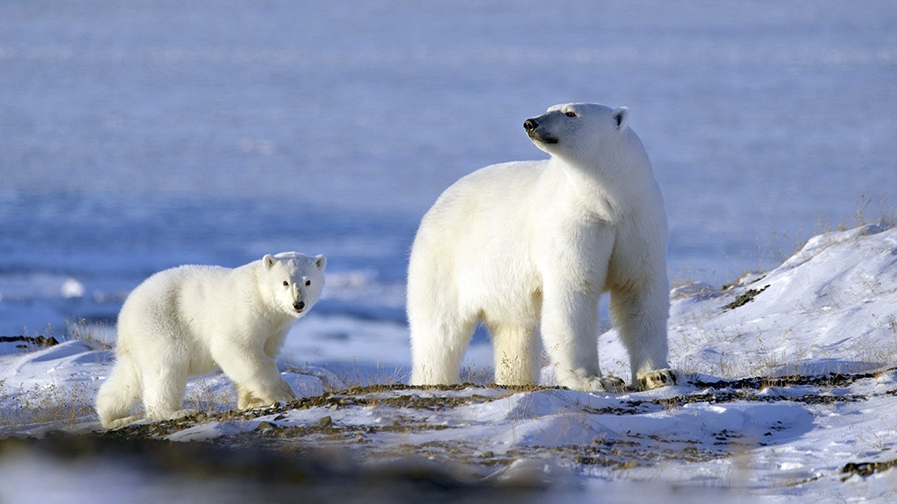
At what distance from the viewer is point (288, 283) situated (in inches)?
351

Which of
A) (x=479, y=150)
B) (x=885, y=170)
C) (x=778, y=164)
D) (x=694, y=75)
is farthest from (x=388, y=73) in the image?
(x=885, y=170)

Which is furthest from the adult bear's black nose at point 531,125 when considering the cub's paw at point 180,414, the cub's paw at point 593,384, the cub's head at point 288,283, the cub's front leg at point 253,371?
the cub's paw at point 180,414

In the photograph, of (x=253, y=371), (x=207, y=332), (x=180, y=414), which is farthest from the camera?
(x=207, y=332)

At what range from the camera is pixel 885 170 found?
5434 centimetres

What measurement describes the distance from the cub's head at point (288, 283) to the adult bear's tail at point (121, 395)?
1.37 metres

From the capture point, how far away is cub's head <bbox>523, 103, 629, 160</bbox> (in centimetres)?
778

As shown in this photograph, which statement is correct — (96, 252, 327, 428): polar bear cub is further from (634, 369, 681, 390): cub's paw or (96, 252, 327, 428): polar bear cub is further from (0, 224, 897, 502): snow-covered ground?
(634, 369, 681, 390): cub's paw

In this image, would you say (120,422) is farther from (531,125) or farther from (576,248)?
(531,125)

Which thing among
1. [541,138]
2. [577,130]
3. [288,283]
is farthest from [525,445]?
[288,283]

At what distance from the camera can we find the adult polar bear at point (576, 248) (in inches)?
310

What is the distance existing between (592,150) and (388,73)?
9539cm

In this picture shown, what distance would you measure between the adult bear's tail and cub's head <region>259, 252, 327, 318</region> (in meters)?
1.37

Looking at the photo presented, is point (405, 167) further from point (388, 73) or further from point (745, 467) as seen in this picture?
point (745, 467)

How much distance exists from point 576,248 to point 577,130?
0.80 metres
